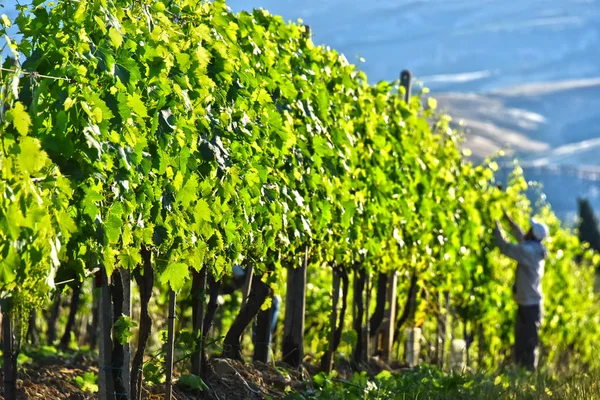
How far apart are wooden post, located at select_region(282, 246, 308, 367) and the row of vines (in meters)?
0.01

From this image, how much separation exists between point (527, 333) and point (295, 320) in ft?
15.9

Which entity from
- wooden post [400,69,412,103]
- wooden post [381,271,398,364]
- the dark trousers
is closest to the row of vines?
wooden post [400,69,412,103]

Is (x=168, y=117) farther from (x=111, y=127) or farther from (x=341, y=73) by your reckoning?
(x=341, y=73)

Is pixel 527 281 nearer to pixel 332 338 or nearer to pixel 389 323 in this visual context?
pixel 389 323

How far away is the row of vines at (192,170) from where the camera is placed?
3.87m

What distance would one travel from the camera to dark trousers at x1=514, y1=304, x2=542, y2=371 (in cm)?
1220

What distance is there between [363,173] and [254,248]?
6.30 ft

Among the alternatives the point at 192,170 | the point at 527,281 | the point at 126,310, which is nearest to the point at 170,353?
the point at 126,310

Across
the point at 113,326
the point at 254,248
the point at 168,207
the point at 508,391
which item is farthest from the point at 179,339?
the point at 508,391

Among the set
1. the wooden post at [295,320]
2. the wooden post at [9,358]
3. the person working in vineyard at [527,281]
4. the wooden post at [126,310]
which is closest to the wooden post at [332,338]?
the wooden post at [295,320]

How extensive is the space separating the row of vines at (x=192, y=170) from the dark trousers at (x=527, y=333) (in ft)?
8.97

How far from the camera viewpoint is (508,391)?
7.11m

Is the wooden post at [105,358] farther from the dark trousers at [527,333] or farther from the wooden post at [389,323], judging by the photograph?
the dark trousers at [527,333]

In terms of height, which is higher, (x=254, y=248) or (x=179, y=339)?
(x=254, y=248)
